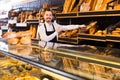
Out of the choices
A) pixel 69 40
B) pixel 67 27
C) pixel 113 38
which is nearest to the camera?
pixel 113 38

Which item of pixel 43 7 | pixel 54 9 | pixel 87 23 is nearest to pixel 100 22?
pixel 87 23

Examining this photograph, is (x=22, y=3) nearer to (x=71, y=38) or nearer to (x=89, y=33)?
(x=71, y=38)

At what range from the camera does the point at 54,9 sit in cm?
371

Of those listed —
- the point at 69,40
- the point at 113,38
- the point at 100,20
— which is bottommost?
the point at 69,40

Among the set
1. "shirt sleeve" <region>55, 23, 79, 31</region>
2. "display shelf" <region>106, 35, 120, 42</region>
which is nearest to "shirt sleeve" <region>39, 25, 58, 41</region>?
"shirt sleeve" <region>55, 23, 79, 31</region>

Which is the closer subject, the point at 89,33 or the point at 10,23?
the point at 89,33

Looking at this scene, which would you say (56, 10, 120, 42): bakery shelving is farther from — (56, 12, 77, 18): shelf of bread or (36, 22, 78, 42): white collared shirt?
(36, 22, 78, 42): white collared shirt

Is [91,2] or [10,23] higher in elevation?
[91,2]

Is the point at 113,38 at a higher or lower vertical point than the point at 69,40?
higher

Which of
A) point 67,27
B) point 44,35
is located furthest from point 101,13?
point 44,35

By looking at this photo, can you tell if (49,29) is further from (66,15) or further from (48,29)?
(66,15)

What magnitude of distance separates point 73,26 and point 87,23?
347 mm

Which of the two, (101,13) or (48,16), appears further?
(48,16)

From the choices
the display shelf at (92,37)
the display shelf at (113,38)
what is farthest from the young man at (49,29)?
the display shelf at (113,38)
